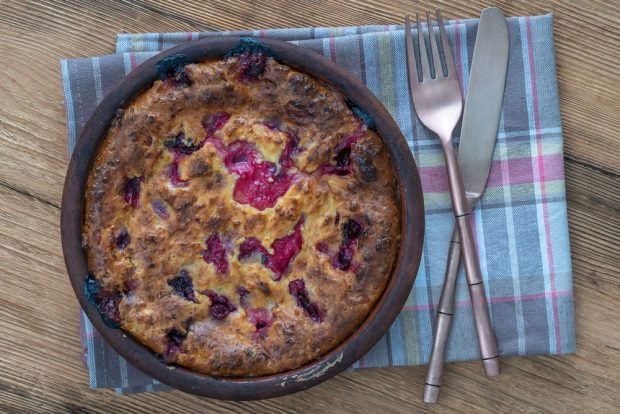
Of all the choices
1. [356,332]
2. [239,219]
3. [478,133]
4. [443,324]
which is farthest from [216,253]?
[478,133]

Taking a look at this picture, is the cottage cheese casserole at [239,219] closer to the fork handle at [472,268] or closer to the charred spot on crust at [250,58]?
the charred spot on crust at [250,58]

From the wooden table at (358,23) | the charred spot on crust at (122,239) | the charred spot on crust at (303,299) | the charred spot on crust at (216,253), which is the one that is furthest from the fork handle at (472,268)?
the charred spot on crust at (122,239)

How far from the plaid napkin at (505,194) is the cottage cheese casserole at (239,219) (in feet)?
1.27

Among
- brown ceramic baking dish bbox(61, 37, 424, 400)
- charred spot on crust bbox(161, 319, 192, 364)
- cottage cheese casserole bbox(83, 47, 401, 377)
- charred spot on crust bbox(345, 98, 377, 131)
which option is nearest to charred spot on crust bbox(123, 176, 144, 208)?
cottage cheese casserole bbox(83, 47, 401, 377)

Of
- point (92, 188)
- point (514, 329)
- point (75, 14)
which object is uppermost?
point (75, 14)

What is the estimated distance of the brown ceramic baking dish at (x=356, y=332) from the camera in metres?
1.87

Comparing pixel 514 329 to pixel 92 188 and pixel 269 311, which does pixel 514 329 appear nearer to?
pixel 269 311

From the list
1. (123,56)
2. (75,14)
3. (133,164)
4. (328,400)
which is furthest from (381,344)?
(75,14)

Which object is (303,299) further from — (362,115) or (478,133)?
(478,133)

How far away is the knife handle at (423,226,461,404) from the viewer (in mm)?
2213

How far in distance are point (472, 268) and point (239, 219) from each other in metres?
0.79

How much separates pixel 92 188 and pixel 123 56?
57cm

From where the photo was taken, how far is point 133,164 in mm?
1888

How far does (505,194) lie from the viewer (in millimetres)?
2260
